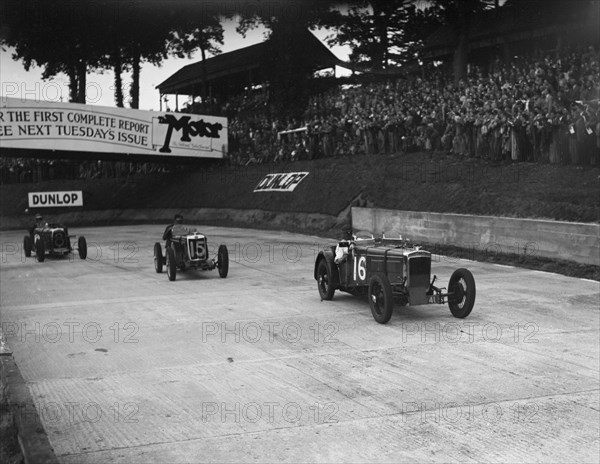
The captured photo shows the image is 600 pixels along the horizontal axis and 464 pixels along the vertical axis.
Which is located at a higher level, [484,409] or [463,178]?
[463,178]

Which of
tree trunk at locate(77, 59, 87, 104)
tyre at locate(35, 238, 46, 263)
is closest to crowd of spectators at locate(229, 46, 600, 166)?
tyre at locate(35, 238, 46, 263)

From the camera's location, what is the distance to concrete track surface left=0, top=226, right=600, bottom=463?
5535mm

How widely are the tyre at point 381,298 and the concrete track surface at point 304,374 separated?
172 millimetres

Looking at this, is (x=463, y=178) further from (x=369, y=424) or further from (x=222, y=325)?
(x=369, y=424)

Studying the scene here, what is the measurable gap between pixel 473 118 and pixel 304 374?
15691 millimetres

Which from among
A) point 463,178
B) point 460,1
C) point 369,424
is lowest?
point 369,424

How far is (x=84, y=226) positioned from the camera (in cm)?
3588

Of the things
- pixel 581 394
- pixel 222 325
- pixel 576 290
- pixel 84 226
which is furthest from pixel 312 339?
pixel 84 226

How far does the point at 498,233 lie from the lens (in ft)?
55.5

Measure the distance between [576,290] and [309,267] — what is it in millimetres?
6127

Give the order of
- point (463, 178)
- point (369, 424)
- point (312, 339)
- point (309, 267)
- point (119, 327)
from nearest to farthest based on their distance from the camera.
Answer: point (369, 424) → point (312, 339) → point (119, 327) → point (309, 267) → point (463, 178)

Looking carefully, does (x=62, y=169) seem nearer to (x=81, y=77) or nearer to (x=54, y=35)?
→ (x=54, y=35)

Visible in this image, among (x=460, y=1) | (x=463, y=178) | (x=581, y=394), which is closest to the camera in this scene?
(x=581, y=394)

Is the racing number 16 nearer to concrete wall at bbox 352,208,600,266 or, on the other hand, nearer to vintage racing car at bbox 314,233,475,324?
vintage racing car at bbox 314,233,475,324
